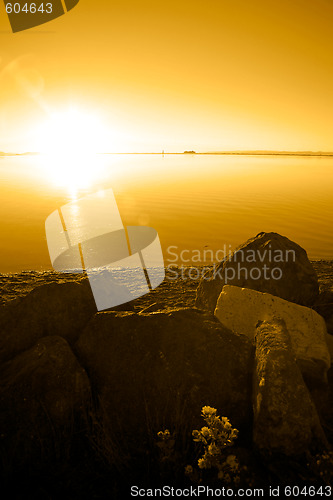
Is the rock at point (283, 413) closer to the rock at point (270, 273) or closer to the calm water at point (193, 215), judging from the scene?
the rock at point (270, 273)

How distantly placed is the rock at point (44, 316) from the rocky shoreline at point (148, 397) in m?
0.01

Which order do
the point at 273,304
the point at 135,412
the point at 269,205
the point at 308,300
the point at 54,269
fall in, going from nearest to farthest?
the point at 135,412, the point at 273,304, the point at 308,300, the point at 54,269, the point at 269,205

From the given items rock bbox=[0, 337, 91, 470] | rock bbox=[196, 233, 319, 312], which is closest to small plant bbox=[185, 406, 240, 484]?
rock bbox=[0, 337, 91, 470]

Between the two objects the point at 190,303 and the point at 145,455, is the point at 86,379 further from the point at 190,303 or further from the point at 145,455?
the point at 190,303

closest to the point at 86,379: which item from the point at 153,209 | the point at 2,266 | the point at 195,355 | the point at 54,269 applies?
the point at 195,355

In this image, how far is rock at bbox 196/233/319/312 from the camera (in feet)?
16.9

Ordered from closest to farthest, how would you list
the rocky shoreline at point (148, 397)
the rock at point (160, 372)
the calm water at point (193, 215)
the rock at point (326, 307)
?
the rocky shoreline at point (148, 397), the rock at point (160, 372), the rock at point (326, 307), the calm water at point (193, 215)

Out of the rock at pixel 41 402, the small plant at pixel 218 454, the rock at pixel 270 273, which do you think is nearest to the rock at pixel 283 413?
the small plant at pixel 218 454

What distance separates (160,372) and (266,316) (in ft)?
5.79

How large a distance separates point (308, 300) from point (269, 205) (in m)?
16.8

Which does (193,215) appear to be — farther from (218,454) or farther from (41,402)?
(218,454)

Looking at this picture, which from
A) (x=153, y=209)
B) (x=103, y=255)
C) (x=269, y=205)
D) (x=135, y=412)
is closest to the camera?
(x=135, y=412)

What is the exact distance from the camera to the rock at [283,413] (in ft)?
8.05

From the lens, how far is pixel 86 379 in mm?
3004
